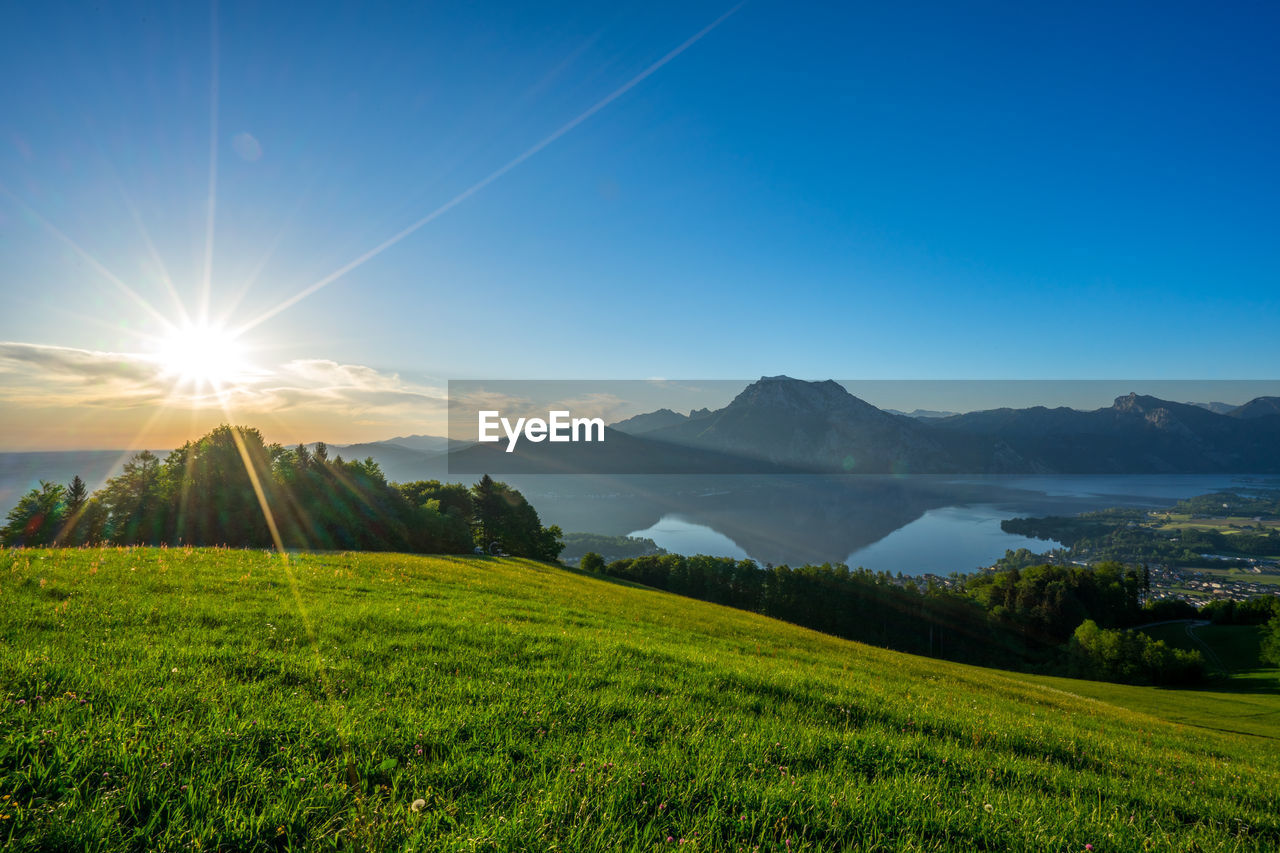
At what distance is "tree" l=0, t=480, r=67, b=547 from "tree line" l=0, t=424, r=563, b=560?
7 cm

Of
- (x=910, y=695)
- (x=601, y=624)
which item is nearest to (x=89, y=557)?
(x=601, y=624)

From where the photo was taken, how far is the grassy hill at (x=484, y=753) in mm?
3086

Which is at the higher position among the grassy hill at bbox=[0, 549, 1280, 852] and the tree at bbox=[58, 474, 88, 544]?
the grassy hill at bbox=[0, 549, 1280, 852]

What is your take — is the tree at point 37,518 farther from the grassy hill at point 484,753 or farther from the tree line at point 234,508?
the grassy hill at point 484,753

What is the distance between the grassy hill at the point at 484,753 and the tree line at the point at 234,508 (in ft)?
104

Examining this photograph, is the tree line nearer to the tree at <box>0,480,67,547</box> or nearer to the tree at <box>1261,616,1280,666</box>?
the tree at <box>0,480,67,547</box>

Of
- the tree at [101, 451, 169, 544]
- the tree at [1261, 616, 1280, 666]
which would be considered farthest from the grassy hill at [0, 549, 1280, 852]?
the tree at [1261, 616, 1280, 666]

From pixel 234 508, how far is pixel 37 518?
492 inches

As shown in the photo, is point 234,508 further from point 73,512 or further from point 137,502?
point 73,512

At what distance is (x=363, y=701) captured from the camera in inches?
197

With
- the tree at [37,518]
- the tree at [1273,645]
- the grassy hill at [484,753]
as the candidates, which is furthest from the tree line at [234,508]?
the tree at [1273,645]

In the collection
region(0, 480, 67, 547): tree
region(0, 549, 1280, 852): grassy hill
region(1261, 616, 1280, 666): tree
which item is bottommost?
region(1261, 616, 1280, 666): tree

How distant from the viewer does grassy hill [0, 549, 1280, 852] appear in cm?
309

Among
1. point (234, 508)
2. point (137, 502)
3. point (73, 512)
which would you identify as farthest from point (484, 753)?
point (73, 512)
